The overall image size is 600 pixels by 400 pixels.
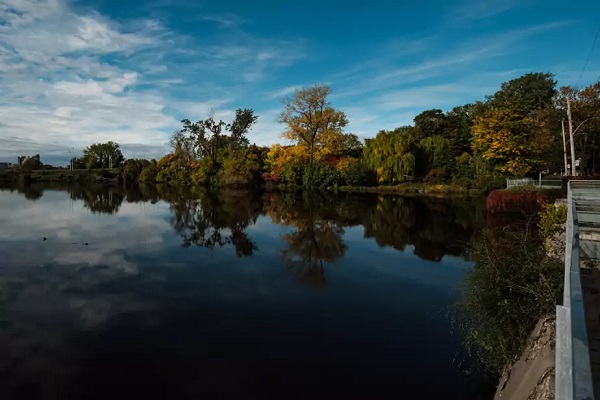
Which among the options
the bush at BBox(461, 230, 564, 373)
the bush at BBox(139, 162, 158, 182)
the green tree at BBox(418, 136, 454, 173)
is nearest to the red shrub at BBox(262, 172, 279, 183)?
the green tree at BBox(418, 136, 454, 173)

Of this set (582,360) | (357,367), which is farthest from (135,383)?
(582,360)

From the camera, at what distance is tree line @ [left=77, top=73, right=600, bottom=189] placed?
102 feet

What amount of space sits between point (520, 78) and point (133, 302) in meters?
66.3

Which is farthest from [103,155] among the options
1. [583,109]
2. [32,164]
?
[583,109]

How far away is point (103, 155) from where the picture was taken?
92.1 meters

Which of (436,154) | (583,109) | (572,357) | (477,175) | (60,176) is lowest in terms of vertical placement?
(572,357)

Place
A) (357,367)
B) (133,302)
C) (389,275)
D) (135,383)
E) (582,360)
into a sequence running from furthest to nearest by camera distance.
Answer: (389,275), (133,302), (357,367), (135,383), (582,360)

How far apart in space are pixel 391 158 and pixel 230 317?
3648cm

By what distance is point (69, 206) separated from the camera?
26.7 m

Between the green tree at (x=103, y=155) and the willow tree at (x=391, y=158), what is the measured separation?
7196cm

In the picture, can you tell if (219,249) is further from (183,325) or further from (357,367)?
(357,367)

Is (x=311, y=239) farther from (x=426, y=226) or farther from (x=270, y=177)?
(x=270, y=177)

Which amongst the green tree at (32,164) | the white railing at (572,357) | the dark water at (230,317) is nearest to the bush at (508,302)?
the dark water at (230,317)

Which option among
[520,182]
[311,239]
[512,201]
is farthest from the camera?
[520,182]
